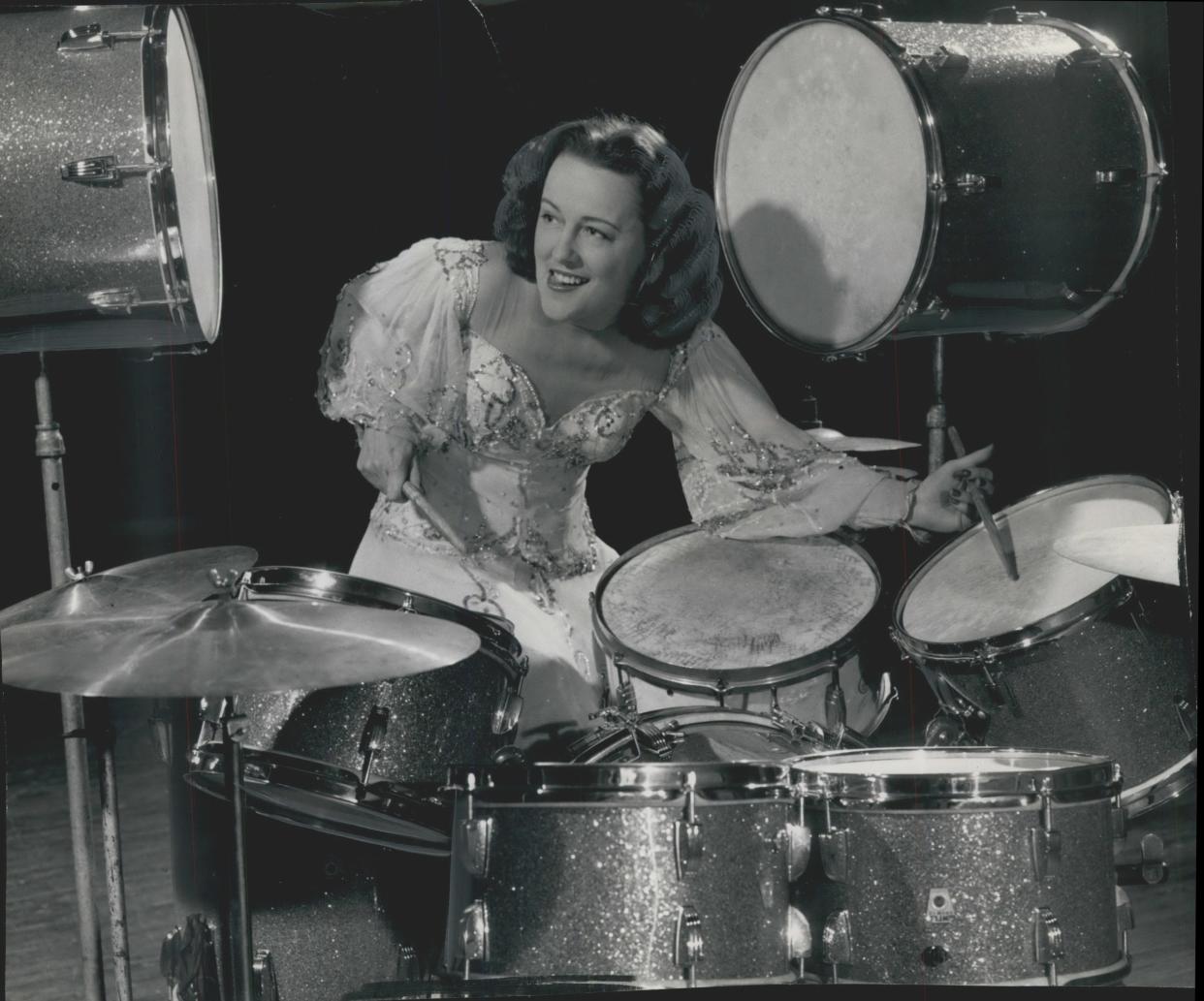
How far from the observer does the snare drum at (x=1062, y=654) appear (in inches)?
127

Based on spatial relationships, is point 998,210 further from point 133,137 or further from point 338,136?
point 133,137

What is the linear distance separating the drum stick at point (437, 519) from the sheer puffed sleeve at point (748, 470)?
458mm

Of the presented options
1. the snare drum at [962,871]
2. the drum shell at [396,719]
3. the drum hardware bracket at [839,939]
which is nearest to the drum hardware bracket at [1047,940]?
the snare drum at [962,871]

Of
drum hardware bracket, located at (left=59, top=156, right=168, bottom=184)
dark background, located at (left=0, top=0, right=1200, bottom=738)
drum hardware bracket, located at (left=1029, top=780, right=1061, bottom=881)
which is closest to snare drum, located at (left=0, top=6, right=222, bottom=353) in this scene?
drum hardware bracket, located at (left=59, top=156, right=168, bottom=184)

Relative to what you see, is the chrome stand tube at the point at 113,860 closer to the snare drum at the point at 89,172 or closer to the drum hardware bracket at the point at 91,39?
the snare drum at the point at 89,172

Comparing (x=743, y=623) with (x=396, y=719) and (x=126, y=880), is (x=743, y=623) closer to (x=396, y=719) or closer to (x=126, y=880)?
(x=396, y=719)

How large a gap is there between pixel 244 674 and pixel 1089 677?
153cm

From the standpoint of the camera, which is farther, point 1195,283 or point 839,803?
point 1195,283

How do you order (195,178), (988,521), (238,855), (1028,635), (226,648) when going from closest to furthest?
(226,648) → (238,855) → (1028,635) → (195,178) → (988,521)

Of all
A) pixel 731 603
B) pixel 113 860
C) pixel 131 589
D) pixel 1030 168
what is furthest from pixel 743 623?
pixel 113 860

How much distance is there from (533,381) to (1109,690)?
4.01 feet

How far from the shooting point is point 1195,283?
339cm

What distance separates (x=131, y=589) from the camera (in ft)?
9.92

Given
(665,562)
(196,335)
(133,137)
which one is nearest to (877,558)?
(665,562)
